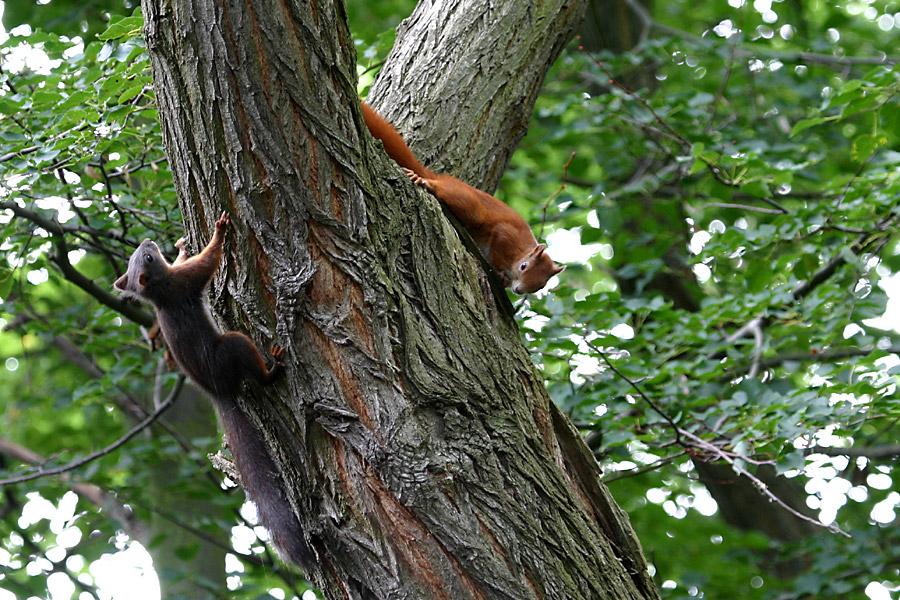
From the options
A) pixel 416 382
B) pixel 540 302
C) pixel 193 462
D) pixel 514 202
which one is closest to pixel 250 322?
pixel 416 382

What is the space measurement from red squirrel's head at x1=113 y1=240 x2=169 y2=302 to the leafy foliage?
0.49m

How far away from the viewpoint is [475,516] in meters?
2.38

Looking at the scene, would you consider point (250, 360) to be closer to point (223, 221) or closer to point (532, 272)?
point (223, 221)

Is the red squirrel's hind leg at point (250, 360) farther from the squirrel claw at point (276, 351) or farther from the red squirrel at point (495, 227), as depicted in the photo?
the red squirrel at point (495, 227)

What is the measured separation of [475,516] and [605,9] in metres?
7.10

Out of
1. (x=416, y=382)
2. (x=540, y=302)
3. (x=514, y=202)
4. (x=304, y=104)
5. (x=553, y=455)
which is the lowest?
(x=553, y=455)

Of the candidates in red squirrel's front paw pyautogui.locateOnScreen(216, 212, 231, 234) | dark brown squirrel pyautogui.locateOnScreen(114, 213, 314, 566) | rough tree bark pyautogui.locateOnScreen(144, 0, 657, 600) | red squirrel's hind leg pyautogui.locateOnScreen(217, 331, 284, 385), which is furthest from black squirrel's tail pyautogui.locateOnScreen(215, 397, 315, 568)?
red squirrel's front paw pyautogui.locateOnScreen(216, 212, 231, 234)

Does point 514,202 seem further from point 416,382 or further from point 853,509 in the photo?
point 416,382

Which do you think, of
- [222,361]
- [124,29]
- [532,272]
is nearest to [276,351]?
[222,361]

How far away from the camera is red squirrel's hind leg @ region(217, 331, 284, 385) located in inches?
96.1

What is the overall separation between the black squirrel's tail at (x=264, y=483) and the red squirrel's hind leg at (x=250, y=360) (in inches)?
10.0

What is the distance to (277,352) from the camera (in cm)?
244

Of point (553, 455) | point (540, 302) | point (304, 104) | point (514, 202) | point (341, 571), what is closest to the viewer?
point (304, 104)

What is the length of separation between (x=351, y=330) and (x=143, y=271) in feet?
3.77
